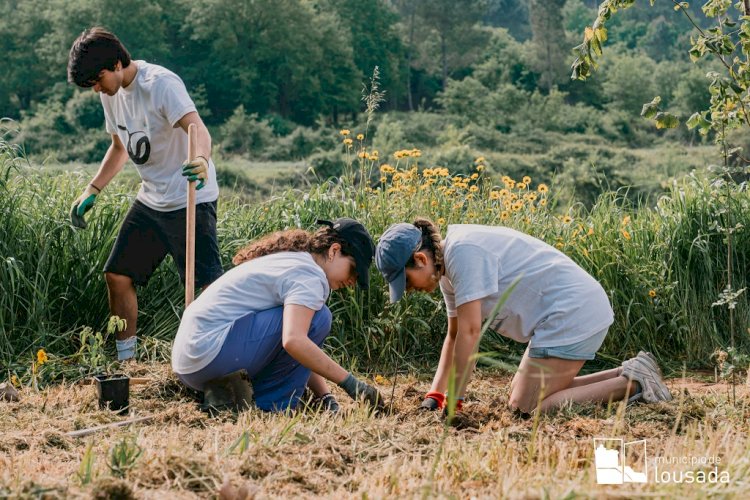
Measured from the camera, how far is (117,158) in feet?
16.0

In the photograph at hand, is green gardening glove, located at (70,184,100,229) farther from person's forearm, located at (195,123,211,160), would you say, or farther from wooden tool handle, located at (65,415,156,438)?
wooden tool handle, located at (65,415,156,438)

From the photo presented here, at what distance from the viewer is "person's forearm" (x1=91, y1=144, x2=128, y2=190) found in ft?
15.9

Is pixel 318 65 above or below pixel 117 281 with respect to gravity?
below

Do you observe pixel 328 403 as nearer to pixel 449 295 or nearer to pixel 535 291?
pixel 449 295

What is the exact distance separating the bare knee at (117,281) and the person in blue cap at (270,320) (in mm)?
1019

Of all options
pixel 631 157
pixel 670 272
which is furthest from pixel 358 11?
pixel 670 272

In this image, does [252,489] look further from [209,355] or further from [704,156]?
[704,156]

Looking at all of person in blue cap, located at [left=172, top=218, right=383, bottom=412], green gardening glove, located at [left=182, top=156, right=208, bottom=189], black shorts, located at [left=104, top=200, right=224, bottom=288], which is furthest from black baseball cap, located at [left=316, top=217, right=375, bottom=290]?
black shorts, located at [left=104, top=200, right=224, bottom=288]

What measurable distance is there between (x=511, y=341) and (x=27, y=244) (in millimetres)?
2914

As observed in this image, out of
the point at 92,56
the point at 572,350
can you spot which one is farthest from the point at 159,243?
the point at 572,350

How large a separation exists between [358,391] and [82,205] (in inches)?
82.9

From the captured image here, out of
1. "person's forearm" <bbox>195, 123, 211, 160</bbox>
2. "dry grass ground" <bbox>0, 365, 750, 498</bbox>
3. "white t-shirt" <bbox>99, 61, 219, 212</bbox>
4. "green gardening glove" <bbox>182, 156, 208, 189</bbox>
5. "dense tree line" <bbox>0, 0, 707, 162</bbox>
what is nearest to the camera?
"dry grass ground" <bbox>0, 365, 750, 498</bbox>

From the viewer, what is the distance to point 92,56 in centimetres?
428

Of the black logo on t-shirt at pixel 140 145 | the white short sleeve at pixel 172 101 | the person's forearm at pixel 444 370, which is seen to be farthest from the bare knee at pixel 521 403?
the black logo on t-shirt at pixel 140 145
